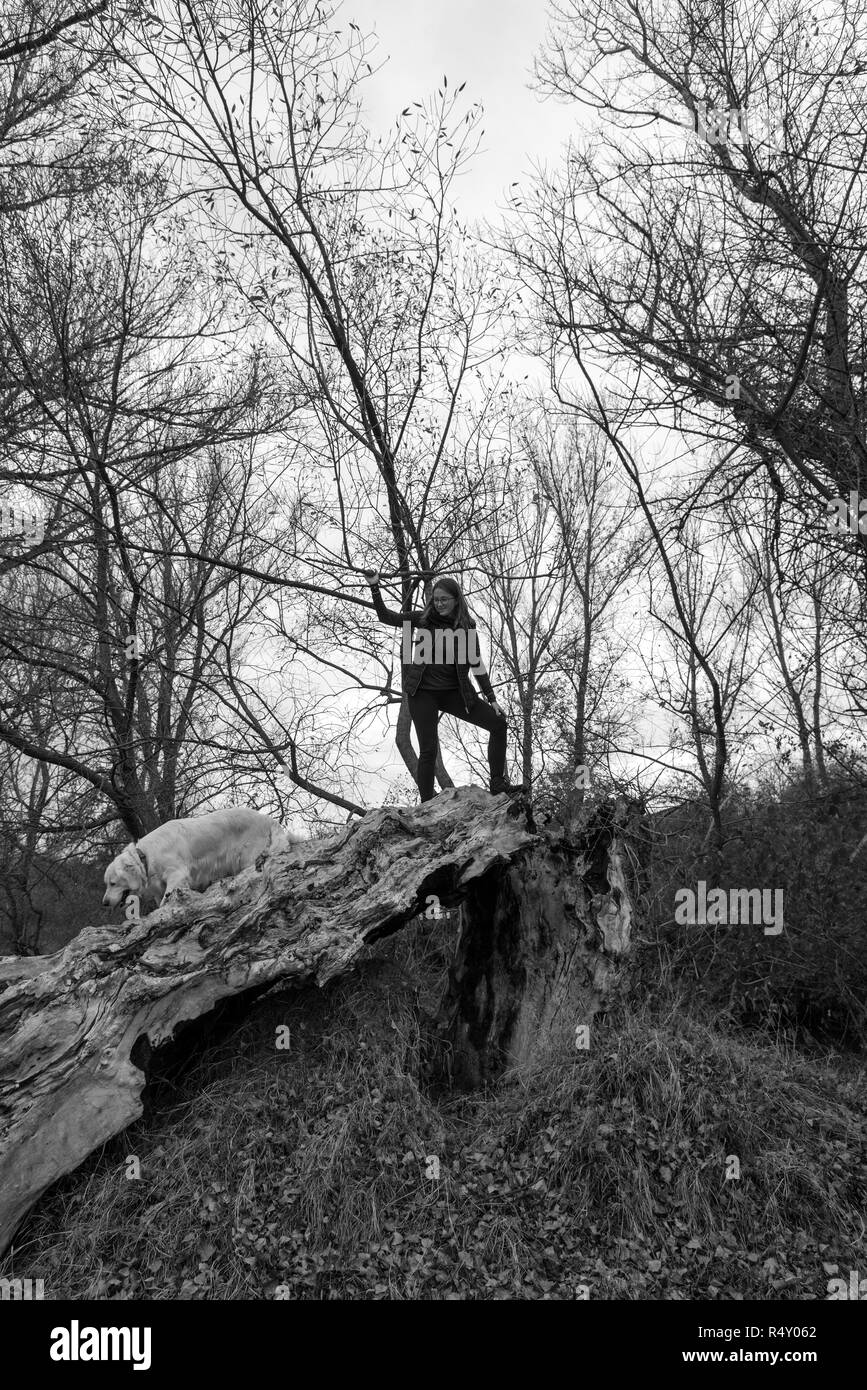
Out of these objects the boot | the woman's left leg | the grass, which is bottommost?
the grass

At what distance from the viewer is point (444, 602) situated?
8.23 metres

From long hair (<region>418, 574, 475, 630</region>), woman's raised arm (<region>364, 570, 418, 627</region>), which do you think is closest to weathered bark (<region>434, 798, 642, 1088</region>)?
long hair (<region>418, 574, 475, 630</region>)

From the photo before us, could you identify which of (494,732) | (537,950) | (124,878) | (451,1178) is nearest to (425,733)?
(494,732)

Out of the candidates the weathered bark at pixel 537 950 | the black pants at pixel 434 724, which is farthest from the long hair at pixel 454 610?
the weathered bark at pixel 537 950

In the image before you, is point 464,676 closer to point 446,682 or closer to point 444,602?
point 446,682

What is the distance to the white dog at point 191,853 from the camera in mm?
7840

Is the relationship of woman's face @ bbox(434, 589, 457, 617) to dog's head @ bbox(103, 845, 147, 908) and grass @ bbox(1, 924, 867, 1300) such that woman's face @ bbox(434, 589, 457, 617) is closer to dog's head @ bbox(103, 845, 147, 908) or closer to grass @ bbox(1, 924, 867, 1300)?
dog's head @ bbox(103, 845, 147, 908)

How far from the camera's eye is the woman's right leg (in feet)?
26.7

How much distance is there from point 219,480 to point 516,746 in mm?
4951

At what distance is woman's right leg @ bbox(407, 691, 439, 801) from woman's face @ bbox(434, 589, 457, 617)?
65 cm

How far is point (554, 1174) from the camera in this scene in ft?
16.8

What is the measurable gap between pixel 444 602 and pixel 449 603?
0.04 m
